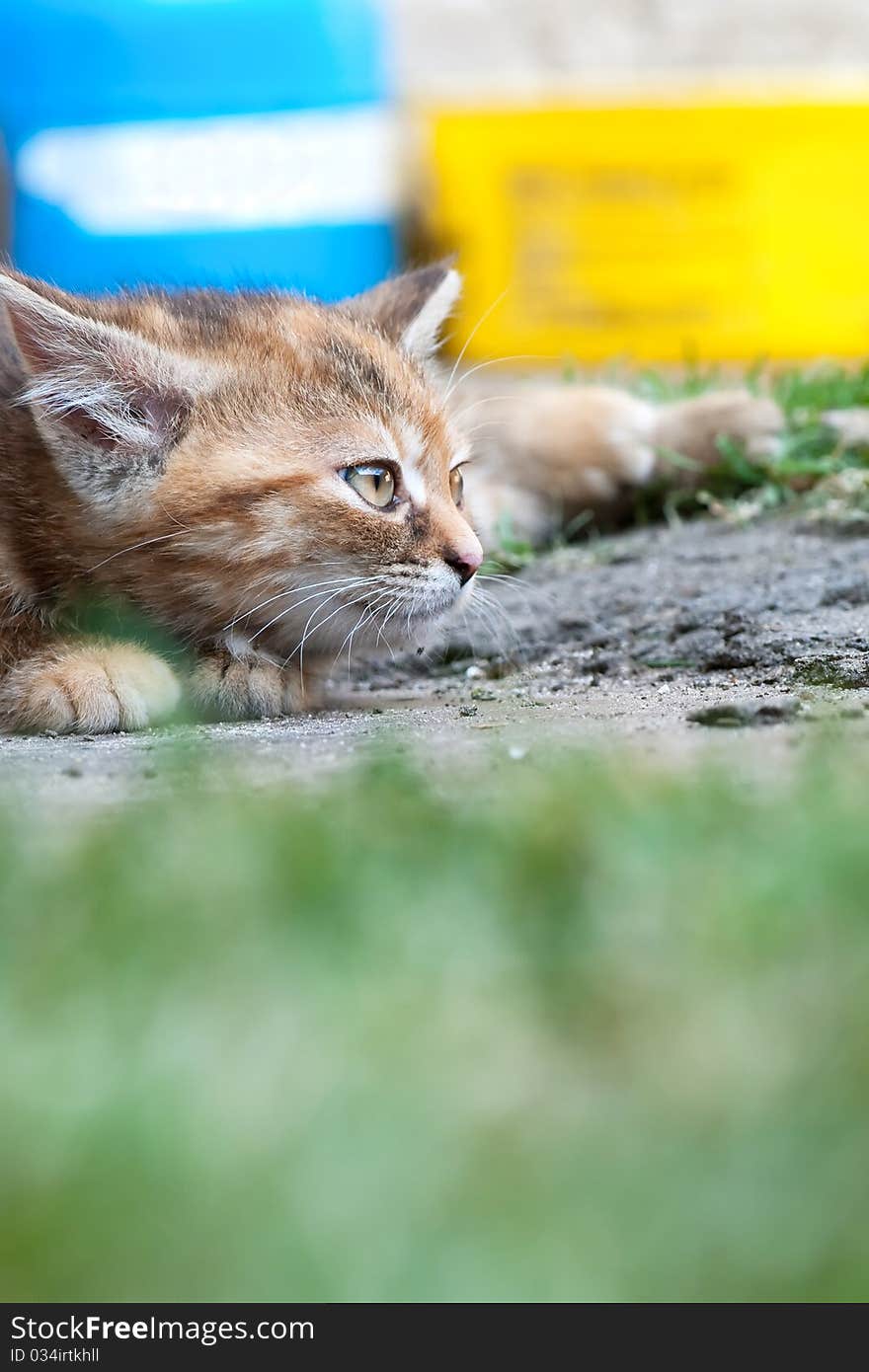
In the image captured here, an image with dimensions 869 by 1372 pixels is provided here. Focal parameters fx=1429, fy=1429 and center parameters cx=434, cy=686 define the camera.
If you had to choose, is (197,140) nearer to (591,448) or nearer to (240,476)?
(591,448)

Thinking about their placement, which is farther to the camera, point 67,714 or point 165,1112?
point 67,714

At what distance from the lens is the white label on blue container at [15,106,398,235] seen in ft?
18.3

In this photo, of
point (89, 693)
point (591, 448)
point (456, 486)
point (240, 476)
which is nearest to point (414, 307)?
point (456, 486)

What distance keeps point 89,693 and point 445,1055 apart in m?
1.30

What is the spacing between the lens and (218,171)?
5660mm

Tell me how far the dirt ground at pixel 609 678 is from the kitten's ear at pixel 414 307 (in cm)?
57

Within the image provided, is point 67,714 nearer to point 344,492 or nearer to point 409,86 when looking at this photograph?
point 344,492

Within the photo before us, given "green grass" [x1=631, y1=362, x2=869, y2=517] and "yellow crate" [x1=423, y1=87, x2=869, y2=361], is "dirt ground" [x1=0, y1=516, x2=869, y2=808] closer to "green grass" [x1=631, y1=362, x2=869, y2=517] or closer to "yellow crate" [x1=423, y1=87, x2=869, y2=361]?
"green grass" [x1=631, y1=362, x2=869, y2=517]

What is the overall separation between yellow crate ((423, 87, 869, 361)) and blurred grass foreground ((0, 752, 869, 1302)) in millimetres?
4780

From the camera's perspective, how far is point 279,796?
59.9 inches

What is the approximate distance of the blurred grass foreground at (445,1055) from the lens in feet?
2.86

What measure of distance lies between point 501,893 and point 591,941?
0.36ft

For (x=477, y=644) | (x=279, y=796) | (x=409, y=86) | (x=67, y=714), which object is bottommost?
(x=477, y=644)
